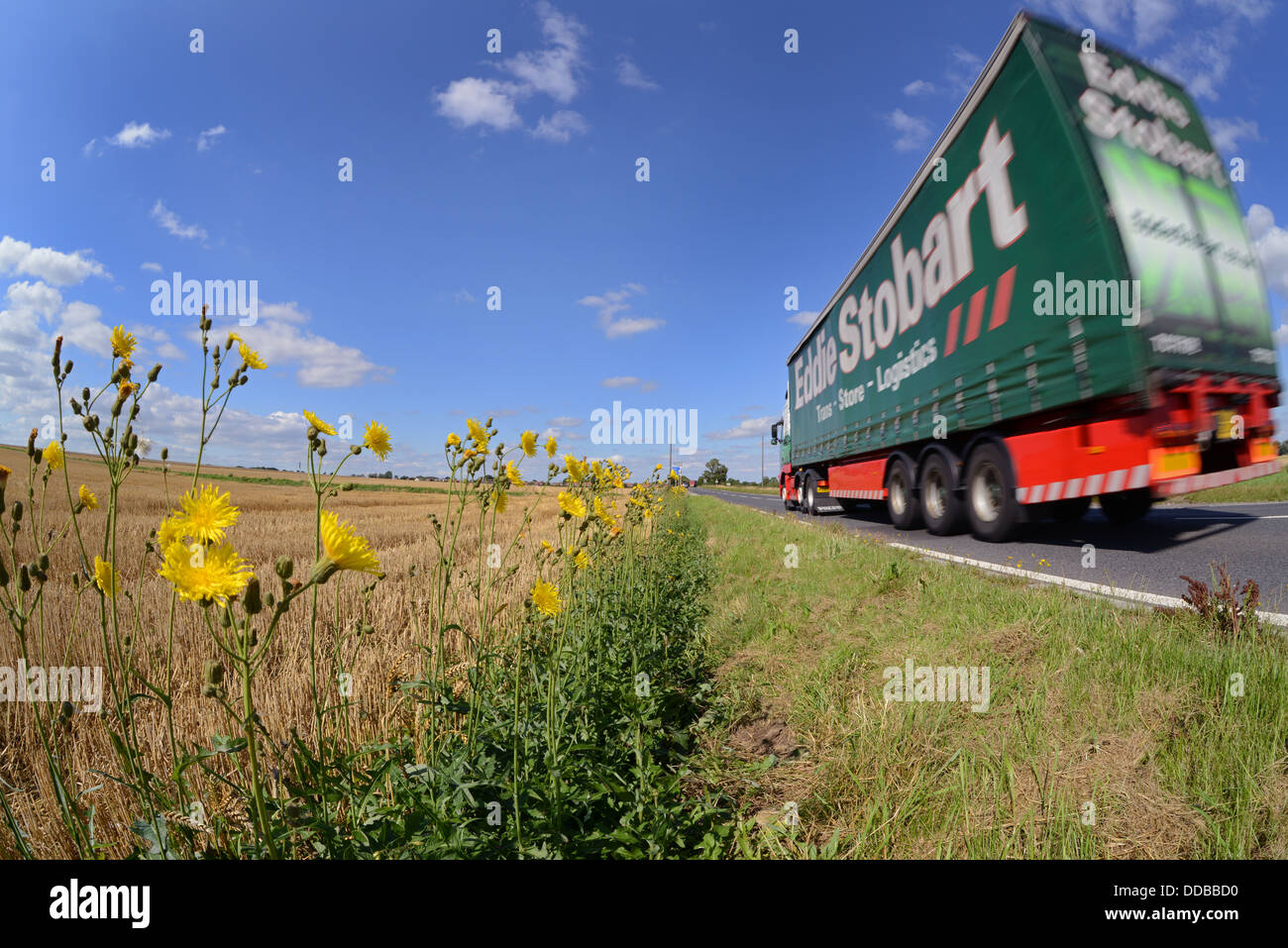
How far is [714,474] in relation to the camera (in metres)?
89.6

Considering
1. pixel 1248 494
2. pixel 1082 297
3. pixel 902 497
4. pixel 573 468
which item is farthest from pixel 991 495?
pixel 1248 494

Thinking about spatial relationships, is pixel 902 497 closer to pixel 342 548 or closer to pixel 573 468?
pixel 573 468

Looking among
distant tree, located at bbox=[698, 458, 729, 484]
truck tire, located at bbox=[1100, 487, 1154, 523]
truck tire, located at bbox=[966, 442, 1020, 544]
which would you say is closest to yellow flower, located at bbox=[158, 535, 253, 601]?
truck tire, located at bbox=[966, 442, 1020, 544]

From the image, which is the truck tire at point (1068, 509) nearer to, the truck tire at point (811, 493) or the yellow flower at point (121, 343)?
the truck tire at point (811, 493)

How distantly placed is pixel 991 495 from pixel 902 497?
207cm

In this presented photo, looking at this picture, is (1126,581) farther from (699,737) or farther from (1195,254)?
(699,737)

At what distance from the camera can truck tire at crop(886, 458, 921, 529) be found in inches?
345

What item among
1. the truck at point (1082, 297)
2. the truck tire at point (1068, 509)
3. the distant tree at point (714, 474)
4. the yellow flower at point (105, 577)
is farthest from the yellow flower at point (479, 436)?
the distant tree at point (714, 474)

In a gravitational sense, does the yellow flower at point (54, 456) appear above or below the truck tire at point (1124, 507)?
above

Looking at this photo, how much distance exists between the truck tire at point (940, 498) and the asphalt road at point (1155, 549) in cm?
19

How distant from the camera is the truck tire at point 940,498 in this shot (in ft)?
25.1

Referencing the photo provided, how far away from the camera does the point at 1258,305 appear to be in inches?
219

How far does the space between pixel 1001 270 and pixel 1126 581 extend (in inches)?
137
